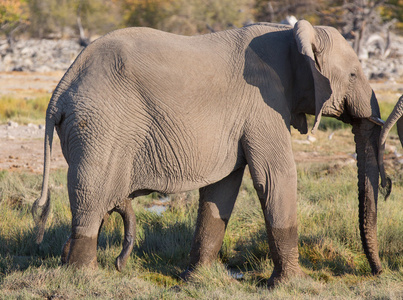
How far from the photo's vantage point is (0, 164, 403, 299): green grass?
4539 millimetres

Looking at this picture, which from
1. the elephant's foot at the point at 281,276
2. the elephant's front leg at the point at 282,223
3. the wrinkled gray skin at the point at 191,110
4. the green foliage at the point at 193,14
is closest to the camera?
the wrinkled gray skin at the point at 191,110

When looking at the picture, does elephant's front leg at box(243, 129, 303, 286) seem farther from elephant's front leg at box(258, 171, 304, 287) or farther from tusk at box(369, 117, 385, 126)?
tusk at box(369, 117, 385, 126)

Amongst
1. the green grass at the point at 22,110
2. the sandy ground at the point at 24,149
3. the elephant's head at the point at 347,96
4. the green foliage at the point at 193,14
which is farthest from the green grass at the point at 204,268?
the green foliage at the point at 193,14

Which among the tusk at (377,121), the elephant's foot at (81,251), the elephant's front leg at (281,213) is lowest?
the elephant's foot at (81,251)

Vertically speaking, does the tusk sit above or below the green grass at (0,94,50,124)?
above

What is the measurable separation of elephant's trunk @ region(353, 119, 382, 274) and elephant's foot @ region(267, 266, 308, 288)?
0.69 metres

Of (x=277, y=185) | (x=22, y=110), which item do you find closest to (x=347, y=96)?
(x=277, y=185)

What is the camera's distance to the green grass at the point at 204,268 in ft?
14.9

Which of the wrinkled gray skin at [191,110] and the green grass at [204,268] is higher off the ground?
the wrinkled gray skin at [191,110]

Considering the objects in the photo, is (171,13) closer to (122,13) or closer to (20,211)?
(122,13)

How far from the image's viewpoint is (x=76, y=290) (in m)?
4.39

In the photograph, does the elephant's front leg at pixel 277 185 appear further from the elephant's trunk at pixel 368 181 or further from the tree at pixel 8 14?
the tree at pixel 8 14

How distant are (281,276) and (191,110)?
5.19 feet

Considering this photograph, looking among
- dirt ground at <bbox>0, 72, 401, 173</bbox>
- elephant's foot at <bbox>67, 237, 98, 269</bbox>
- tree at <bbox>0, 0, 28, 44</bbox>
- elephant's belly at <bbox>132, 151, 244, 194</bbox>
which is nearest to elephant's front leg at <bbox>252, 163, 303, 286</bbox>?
elephant's belly at <bbox>132, 151, 244, 194</bbox>
